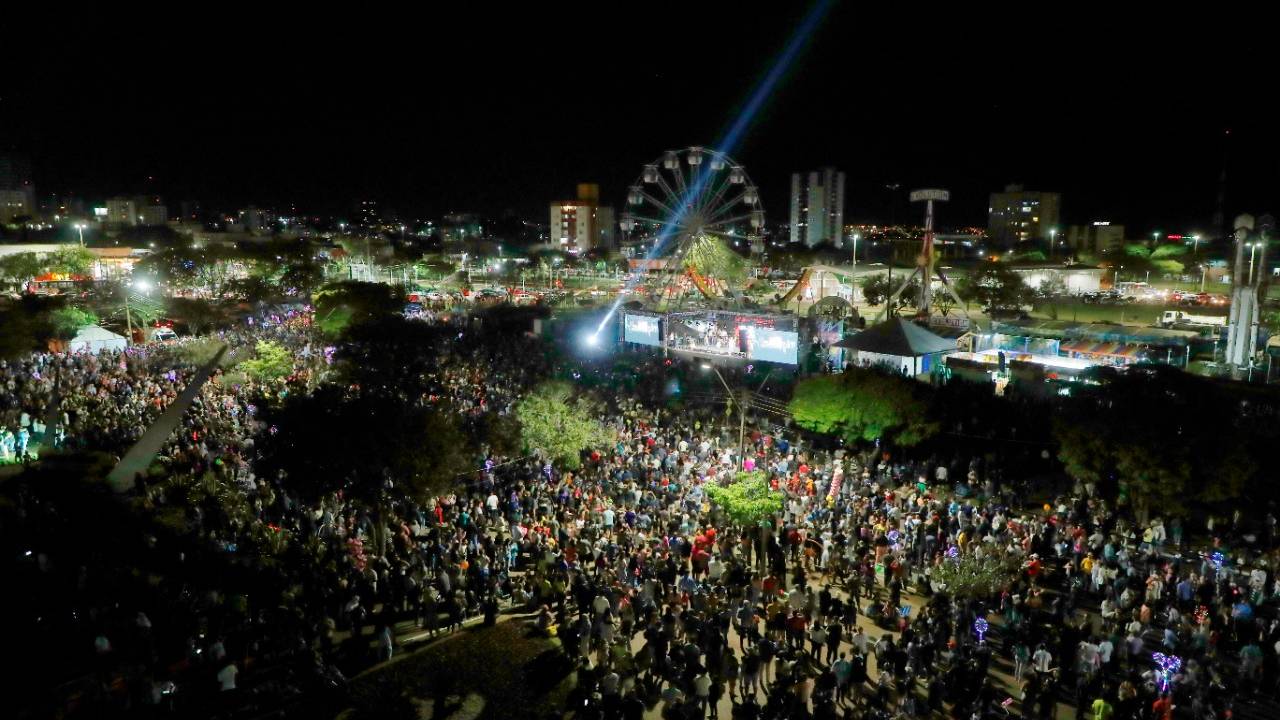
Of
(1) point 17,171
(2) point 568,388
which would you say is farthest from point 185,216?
(2) point 568,388

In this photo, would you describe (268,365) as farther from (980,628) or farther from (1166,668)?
(1166,668)

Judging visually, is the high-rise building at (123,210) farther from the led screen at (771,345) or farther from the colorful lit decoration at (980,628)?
the colorful lit decoration at (980,628)

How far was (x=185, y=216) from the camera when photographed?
541 ft

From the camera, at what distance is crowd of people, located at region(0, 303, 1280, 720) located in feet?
28.6

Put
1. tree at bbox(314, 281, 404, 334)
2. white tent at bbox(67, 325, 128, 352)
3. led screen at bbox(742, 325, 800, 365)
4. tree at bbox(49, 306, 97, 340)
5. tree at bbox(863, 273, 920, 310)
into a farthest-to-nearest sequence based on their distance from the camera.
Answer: tree at bbox(863, 273, 920, 310) < tree at bbox(314, 281, 404, 334) < tree at bbox(49, 306, 97, 340) < white tent at bbox(67, 325, 128, 352) < led screen at bbox(742, 325, 800, 365)

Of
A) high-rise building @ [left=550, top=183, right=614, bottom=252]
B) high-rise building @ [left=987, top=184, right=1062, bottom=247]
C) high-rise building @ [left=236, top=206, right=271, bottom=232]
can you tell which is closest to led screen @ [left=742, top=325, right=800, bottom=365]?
high-rise building @ [left=550, top=183, right=614, bottom=252]

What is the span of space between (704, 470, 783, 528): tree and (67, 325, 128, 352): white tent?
2448 centimetres

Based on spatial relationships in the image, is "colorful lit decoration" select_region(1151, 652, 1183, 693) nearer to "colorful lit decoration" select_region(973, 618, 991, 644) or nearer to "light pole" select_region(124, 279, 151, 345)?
"colorful lit decoration" select_region(973, 618, 991, 644)

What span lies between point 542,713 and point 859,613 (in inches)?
183

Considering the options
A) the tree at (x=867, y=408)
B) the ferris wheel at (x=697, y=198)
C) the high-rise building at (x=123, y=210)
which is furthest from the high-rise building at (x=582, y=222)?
the tree at (x=867, y=408)

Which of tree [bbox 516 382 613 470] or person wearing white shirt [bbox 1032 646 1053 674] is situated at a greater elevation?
tree [bbox 516 382 613 470]

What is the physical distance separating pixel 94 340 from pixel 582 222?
10042 cm

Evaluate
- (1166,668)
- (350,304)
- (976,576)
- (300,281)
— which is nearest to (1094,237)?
(300,281)

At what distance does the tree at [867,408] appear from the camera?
18594 millimetres
